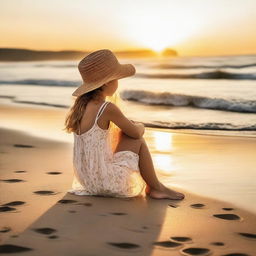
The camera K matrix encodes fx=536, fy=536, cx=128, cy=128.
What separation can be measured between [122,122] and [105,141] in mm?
207

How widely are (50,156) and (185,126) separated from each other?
3.26m

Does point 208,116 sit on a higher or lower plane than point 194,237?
higher

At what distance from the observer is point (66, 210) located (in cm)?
365

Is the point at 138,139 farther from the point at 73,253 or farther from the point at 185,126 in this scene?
the point at 185,126

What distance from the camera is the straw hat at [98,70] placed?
3947 mm

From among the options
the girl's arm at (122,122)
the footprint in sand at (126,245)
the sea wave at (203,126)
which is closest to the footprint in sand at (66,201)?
the girl's arm at (122,122)

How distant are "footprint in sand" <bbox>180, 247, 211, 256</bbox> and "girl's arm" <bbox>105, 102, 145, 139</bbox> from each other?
1196mm

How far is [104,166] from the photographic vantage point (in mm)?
3936

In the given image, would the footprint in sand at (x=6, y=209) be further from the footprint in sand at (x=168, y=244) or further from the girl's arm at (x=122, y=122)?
the footprint in sand at (x=168, y=244)

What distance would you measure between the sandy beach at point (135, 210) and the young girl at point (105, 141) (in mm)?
117

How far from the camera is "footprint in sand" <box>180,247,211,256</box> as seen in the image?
2.86 metres

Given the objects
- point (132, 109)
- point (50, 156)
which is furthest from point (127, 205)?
point (132, 109)

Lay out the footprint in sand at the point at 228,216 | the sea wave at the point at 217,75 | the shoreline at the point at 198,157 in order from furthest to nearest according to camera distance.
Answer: the sea wave at the point at 217,75
the shoreline at the point at 198,157
the footprint in sand at the point at 228,216

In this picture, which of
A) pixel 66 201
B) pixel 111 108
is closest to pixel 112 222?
pixel 66 201
